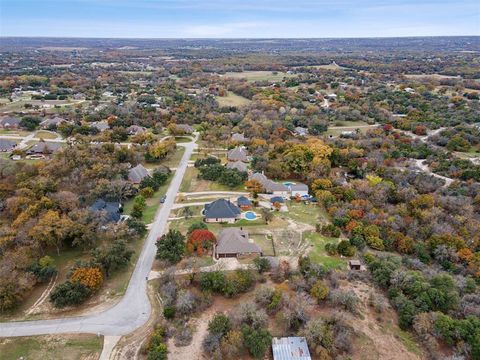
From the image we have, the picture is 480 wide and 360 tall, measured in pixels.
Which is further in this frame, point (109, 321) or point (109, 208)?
point (109, 208)

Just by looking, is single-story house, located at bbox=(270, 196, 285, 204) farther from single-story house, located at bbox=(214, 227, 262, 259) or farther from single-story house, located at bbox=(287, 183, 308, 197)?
single-story house, located at bbox=(214, 227, 262, 259)

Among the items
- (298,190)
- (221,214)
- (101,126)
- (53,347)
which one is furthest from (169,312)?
(101,126)

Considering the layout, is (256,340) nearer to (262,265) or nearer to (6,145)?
(262,265)

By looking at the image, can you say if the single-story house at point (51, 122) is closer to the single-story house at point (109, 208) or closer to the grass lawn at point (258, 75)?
the single-story house at point (109, 208)

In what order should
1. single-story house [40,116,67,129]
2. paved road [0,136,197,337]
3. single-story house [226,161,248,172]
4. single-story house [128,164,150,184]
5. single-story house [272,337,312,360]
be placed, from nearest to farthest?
single-story house [272,337,312,360] → paved road [0,136,197,337] → single-story house [128,164,150,184] → single-story house [226,161,248,172] → single-story house [40,116,67,129]

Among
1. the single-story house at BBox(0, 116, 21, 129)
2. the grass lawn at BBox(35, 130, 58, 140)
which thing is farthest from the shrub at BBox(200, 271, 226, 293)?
the single-story house at BBox(0, 116, 21, 129)

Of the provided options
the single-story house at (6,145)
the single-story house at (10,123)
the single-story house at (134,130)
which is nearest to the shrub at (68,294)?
the single-story house at (6,145)

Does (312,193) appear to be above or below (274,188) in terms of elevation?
below
